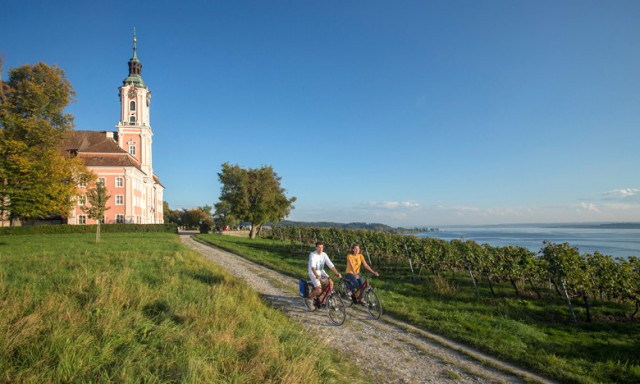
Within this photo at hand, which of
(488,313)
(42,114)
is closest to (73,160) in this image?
(42,114)

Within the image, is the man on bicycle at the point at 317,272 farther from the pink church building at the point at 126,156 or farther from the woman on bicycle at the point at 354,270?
the pink church building at the point at 126,156

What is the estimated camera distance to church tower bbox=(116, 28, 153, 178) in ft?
193

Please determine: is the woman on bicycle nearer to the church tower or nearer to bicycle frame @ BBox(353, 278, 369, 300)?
bicycle frame @ BBox(353, 278, 369, 300)

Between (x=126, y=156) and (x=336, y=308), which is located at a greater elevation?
(x=126, y=156)

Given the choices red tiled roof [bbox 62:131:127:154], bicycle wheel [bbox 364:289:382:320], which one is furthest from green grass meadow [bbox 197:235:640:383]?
red tiled roof [bbox 62:131:127:154]

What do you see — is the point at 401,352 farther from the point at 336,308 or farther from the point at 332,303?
the point at 332,303

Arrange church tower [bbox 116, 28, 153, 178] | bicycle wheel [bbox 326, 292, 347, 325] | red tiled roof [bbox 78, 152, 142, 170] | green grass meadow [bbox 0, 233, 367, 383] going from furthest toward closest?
church tower [bbox 116, 28, 153, 178], red tiled roof [bbox 78, 152, 142, 170], bicycle wheel [bbox 326, 292, 347, 325], green grass meadow [bbox 0, 233, 367, 383]

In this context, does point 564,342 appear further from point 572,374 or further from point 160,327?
point 160,327

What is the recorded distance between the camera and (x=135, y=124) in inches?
2336

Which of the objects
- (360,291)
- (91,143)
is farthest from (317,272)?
(91,143)

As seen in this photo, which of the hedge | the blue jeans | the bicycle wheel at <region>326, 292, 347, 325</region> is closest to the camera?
the bicycle wheel at <region>326, 292, 347, 325</region>

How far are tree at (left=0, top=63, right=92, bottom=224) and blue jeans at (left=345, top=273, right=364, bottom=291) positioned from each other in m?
22.9

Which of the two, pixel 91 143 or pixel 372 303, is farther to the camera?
pixel 91 143

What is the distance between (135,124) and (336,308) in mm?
63114
